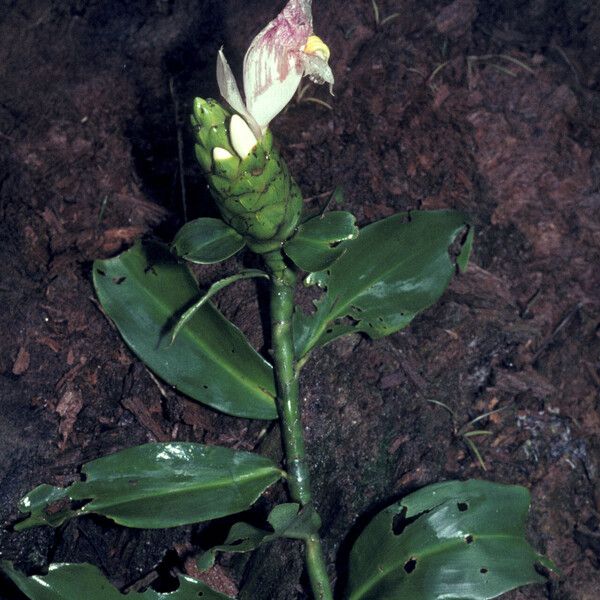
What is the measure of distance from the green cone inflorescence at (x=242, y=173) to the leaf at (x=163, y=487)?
76 cm

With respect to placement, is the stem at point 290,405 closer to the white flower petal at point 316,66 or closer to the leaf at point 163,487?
the leaf at point 163,487

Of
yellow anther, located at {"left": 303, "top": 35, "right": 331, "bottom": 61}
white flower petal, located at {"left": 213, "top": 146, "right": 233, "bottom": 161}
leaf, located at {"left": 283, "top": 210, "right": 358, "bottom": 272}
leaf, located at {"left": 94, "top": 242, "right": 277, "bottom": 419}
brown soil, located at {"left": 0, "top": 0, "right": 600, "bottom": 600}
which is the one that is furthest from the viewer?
brown soil, located at {"left": 0, "top": 0, "right": 600, "bottom": 600}

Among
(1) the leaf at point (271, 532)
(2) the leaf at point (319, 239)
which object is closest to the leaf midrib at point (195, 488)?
(1) the leaf at point (271, 532)

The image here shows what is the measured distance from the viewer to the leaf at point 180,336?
240 cm

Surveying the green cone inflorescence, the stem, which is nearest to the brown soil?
the stem

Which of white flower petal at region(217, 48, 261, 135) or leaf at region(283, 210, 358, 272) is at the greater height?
white flower petal at region(217, 48, 261, 135)

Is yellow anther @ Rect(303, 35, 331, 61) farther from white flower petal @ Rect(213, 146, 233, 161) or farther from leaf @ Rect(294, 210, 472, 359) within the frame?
leaf @ Rect(294, 210, 472, 359)

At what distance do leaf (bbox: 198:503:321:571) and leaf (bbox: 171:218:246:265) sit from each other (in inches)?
29.6

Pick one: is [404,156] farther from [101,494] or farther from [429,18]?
[101,494]

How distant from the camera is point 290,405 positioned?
2352mm

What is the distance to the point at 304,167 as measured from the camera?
3.07 m

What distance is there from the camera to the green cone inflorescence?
71.2 inches

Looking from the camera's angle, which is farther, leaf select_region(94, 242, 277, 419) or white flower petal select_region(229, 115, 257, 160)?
leaf select_region(94, 242, 277, 419)

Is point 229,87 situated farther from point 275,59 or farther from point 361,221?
point 361,221
